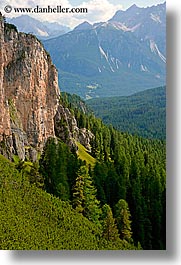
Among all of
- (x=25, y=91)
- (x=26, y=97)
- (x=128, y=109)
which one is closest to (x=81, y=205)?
(x=26, y=97)

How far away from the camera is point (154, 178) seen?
11805 mm

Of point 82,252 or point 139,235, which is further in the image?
point 139,235

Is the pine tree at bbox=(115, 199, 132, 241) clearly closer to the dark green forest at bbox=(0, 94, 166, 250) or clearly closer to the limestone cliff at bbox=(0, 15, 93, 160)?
the dark green forest at bbox=(0, 94, 166, 250)

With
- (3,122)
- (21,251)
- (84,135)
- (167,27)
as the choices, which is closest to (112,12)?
(167,27)

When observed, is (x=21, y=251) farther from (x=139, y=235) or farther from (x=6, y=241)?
(x=139, y=235)

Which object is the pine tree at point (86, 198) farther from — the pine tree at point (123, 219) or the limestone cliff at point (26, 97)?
the limestone cliff at point (26, 97)

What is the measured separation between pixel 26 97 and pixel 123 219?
7695 millimetres

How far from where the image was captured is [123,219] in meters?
11.3

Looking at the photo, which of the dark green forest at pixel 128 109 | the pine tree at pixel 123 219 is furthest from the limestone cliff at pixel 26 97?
the dark green forest at pixel 128 109

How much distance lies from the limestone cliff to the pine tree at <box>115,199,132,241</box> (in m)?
3.84

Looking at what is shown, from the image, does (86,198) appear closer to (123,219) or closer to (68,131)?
(123,219)

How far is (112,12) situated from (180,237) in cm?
612

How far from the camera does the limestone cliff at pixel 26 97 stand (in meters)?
15.1

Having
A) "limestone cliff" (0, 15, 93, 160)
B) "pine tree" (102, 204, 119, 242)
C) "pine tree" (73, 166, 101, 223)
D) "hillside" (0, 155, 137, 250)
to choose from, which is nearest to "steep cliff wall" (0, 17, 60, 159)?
"limestone cliff" (0, 15, 93, 160)
